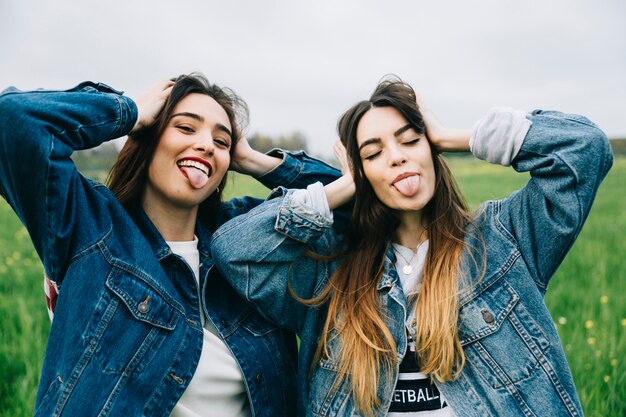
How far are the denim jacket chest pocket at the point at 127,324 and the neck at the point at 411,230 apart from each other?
104 centimetres

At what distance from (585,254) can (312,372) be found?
17.0 ft

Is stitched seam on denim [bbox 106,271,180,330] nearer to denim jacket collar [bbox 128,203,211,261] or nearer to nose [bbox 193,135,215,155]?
denim jacket collar [bbox 128,203,211,261]

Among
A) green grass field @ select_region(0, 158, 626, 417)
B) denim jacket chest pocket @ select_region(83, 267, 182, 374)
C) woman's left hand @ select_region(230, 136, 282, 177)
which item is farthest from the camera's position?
green grass field @ select_region(0, 158, 626, 417)

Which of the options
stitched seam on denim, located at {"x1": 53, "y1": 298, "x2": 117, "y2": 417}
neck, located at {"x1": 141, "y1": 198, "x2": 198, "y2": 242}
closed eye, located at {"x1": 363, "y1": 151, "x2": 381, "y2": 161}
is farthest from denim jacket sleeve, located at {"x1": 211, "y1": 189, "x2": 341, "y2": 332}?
stitched seam on denim, located at {"x1": 53, "y1": 298, "x2": 117, "y2": 417}

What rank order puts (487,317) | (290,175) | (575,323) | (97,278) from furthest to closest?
(575,323), (290,175), (487,317), (97,278)

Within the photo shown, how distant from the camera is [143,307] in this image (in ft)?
6.85

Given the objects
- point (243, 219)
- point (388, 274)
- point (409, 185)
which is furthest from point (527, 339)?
point (243, 219)

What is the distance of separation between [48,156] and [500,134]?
1.65 m

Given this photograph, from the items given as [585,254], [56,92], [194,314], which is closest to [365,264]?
[194,314]

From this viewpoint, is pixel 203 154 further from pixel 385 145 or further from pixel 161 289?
pixel 385 145

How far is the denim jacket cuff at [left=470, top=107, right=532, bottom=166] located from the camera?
2.16 m

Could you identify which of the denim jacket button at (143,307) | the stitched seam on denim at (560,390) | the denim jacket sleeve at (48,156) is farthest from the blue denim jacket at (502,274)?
the denim jacket sleeve at (48,156)

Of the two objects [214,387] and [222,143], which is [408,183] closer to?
[222,143]

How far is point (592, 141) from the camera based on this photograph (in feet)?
6.72
